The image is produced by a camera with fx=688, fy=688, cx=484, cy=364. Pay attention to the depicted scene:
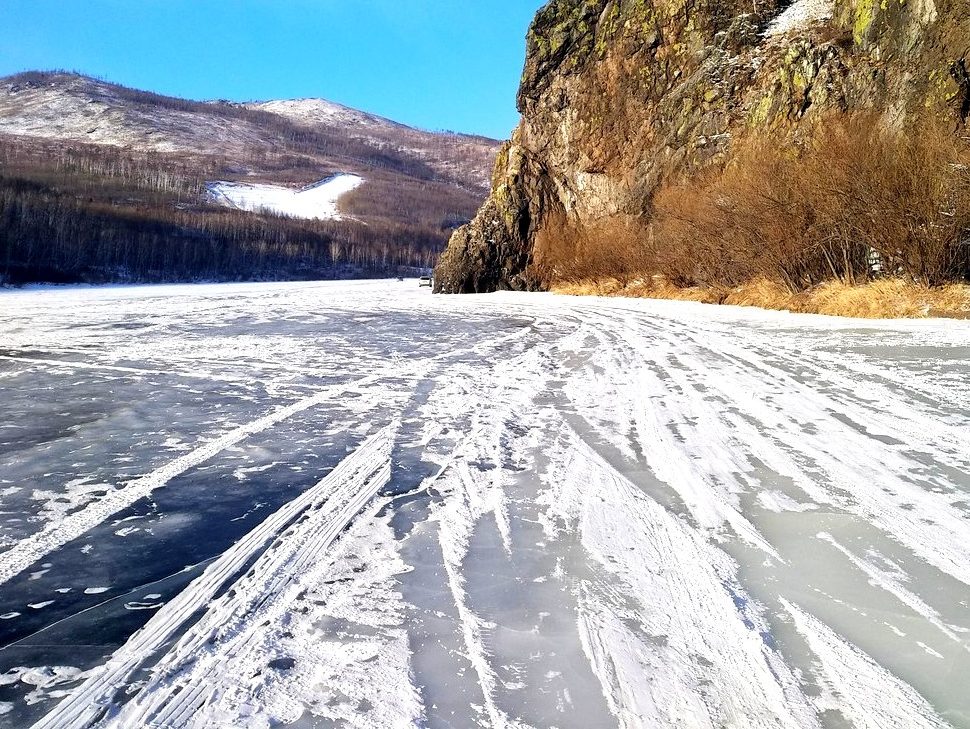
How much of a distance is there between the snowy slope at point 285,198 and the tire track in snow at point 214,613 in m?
112

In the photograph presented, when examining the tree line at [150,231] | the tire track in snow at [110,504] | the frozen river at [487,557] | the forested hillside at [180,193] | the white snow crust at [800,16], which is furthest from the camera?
the forested hillside at [180,193]

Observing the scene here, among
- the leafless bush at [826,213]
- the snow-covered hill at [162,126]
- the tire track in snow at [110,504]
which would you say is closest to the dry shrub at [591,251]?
the leafless bush at [826,213]

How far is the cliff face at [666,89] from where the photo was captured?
634 inches

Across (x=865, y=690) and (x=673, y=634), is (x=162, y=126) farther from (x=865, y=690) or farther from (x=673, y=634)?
(x=865, y=690)

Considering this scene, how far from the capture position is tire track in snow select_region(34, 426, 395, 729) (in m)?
1.47

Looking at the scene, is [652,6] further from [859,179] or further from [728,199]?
[859,179]

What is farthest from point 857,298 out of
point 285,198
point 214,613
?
point 285,198

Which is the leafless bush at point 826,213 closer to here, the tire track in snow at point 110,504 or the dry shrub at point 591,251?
the dry shrub at point 591,251

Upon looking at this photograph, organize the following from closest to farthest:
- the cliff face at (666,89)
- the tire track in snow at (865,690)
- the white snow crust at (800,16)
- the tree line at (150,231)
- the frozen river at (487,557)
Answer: the tire track in snow at (865,690) → the frozen river at (487,557) → the cliff face at (666,89) → the white snow crust at (800,16) → the tree line at (150,231)

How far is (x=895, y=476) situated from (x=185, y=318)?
509 inches

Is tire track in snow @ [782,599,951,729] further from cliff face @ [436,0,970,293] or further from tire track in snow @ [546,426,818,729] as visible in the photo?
cliff face @ [436,0,970,293]

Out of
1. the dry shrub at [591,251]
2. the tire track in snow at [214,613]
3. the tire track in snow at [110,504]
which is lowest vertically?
the tire track in snow at [110,504]

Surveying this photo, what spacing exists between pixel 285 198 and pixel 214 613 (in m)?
135

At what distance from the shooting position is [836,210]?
13172mm
